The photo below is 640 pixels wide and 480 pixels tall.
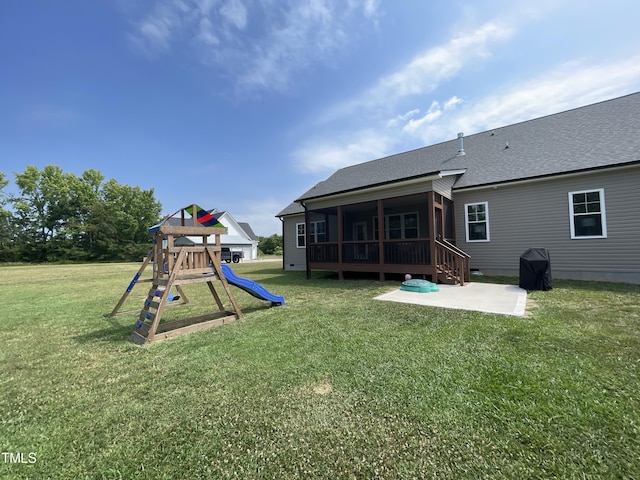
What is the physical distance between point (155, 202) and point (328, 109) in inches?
1669

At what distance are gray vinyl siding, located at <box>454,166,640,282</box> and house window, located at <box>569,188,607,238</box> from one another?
0.11 m

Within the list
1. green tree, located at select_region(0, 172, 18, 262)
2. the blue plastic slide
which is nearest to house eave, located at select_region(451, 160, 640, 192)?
the blue plastic slide

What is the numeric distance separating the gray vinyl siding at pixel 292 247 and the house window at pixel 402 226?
4.97 m

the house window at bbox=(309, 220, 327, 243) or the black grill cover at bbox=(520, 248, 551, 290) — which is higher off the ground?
the house window at bbox=(309, 220, 327, 243)

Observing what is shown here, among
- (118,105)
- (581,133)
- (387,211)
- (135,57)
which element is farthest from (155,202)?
(581,133)

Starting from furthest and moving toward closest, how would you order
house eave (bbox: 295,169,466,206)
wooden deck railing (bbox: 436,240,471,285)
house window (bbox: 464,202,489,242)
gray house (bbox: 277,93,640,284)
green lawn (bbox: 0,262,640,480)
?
1. house window (bbox: 464,202,489,242)
2. house eave (bbox: 295,169,466,206)
3. wooden deck railing (bbox: 436,240,471,285)
4. gray house (bbox: 277,93,640,284)
5. green lawn (bbox: 0,262,640,480)

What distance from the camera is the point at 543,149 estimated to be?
996 cm

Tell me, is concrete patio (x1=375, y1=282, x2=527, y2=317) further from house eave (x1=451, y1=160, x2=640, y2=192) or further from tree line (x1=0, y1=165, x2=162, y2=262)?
tree line (x1=0, y1=165, x2=162, y2=262)

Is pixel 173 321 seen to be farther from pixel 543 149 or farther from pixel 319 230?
pixel 543 149

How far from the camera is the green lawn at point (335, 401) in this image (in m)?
1.69

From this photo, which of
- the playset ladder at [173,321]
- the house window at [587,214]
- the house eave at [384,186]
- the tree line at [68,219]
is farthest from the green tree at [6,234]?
the house window at [587,214]

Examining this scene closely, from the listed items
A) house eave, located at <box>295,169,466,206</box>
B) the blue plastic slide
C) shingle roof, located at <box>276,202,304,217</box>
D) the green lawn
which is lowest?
the green lawn

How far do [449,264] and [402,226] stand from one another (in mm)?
3803

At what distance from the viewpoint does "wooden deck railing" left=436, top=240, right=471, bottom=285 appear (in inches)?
324
